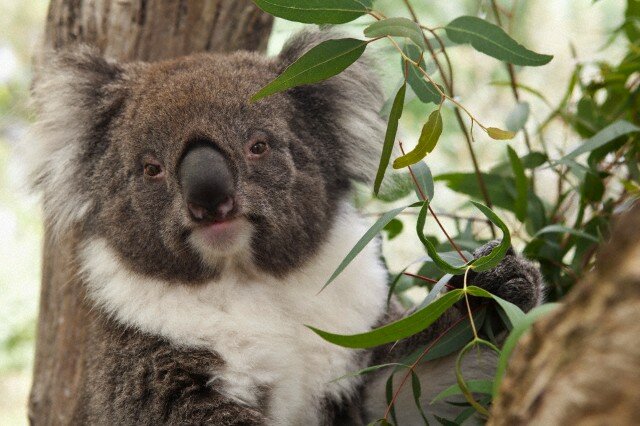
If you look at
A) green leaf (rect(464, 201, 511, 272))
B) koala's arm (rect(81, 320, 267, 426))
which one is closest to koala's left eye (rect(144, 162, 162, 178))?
koala's arm (rect(81, 320, 267, 426))

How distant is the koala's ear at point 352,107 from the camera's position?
8.16 ft

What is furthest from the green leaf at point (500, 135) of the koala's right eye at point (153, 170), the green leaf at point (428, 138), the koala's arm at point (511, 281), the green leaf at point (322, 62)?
the koala's right eye at point (153, 170)

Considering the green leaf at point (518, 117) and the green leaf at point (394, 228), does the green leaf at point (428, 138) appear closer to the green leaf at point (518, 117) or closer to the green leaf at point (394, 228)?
the green leaf at point (518, 117)

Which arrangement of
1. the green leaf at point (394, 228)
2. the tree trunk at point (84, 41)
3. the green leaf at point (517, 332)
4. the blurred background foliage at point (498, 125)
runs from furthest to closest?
the tree trunk at point (84, 41)
the green leaf at point (394, 228)
the blurred background foliage at point (498, 125)
the green leaf at point (517, 332)

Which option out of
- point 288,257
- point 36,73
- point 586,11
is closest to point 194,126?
point 288,257

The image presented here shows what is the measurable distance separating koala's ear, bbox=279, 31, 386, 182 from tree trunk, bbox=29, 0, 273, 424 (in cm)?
60

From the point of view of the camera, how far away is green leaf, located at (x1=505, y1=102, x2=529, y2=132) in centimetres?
256

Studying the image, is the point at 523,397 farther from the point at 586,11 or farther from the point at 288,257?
the point at 586,11

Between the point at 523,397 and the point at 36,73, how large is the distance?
2678mm

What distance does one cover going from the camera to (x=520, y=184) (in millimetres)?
2455

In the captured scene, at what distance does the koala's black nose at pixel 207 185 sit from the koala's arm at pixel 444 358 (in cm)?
66

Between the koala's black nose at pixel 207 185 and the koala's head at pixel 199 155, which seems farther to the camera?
the koala's head at pixel 199 155

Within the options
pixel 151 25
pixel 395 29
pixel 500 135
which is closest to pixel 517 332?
pixel 500 135

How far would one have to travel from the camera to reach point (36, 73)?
305 cm
